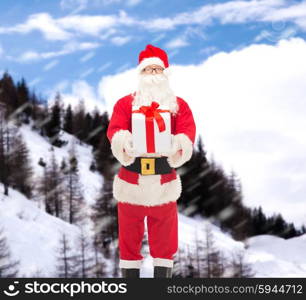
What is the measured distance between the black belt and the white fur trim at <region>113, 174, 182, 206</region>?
0.06 meters

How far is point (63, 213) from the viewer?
41.5 metres

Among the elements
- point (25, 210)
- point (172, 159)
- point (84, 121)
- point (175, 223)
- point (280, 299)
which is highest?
point (84, 121)

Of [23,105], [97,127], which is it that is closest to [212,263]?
[97,127]

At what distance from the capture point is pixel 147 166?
15.8ft

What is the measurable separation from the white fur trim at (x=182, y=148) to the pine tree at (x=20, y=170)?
35.0 m

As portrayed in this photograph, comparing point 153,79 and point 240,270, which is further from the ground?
point 240,270

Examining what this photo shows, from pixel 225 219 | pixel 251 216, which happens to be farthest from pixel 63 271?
pixel 251 216

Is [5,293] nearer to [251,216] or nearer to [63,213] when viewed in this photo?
[63,213]

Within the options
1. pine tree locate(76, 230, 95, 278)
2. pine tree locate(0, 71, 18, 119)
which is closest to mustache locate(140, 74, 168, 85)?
pine tree locate(76, 230, 95, 278)

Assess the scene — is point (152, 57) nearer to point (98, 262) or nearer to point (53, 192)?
point (98, 262)

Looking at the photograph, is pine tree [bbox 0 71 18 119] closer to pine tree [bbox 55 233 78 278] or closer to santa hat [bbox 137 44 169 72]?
pine tree [bbox 55 233 78 278]

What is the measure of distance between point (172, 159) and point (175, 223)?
0.71 meters

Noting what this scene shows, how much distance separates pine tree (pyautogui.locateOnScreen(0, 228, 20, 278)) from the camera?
84.8 feet

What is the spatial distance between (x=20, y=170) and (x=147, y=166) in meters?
35.8
